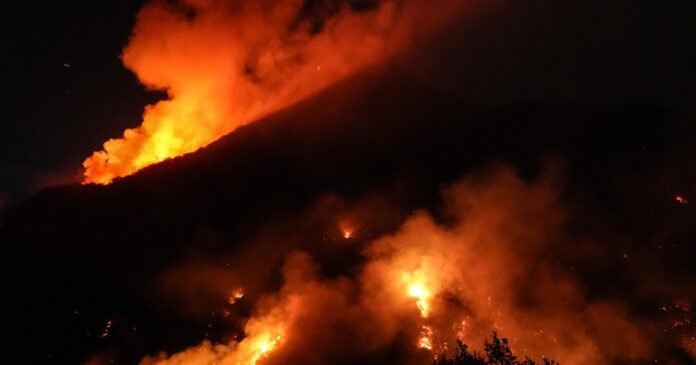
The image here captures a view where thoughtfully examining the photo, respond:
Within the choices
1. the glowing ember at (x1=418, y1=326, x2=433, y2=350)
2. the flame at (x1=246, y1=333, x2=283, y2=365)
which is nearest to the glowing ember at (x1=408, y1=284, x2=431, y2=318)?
the glowing ember at (x1=418, y1=326, x2=433, y2=350)

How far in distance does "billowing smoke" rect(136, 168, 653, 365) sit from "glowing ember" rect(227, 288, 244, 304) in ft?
2.14

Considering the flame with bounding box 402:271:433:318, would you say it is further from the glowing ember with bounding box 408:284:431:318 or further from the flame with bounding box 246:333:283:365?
the flame with bounding box 246:333:283:365

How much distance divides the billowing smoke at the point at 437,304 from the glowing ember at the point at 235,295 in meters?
0.65

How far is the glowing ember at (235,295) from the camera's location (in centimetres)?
2548

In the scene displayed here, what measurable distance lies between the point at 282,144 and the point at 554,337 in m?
26.3

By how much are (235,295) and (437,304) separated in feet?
33.8

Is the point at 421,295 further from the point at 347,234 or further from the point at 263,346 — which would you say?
the point at 263,346

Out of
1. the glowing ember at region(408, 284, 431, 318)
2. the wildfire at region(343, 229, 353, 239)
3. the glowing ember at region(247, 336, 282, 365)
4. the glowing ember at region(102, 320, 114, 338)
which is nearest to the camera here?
the glowing ember at region(247, 336, 282, 365)

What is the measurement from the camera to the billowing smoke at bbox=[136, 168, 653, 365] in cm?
2177

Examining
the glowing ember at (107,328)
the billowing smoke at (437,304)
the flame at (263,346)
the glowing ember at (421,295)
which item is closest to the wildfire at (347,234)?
the billowing smoke at (437,304)

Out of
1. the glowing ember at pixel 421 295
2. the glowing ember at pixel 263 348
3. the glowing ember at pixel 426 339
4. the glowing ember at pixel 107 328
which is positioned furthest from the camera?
the glowing ember at pixel 107 328

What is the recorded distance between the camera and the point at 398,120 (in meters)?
48.6

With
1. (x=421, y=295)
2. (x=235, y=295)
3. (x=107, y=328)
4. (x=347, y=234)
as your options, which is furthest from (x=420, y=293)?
(x=107, y=328)

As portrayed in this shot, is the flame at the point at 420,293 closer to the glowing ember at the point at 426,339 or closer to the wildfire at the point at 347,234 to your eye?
the glowing ember at the point at 426,339
